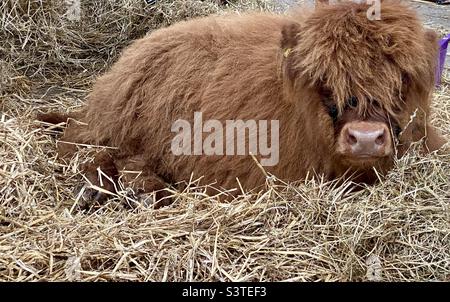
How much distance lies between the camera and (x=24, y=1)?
558 centimetres

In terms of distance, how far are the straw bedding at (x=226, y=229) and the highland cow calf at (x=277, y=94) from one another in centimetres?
15

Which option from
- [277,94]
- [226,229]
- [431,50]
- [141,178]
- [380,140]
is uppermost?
[431,50]

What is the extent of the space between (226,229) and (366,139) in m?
0.64

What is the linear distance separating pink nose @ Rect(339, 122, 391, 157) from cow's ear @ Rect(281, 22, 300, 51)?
52 cm

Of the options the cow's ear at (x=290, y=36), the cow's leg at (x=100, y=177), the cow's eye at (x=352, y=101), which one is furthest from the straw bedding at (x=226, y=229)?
the cow's ear at (x=290, y=36)

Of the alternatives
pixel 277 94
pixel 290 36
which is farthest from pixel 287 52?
pixel 277 94

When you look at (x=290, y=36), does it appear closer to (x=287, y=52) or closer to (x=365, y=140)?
(x=287, y=52)

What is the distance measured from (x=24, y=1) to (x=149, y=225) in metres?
3.20

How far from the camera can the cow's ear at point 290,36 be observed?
10.6ft

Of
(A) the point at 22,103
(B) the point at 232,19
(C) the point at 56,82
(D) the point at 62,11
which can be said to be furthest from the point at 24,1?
(B) the point at 232,19

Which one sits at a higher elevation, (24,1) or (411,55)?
(411,55)

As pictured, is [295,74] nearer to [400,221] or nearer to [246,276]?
[400,221]

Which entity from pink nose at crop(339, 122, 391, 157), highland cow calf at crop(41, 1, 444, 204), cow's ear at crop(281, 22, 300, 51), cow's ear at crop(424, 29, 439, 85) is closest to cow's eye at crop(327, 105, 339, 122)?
highland cow calf at crop(41, 1, 444, 204)

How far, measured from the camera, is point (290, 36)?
10.7ft
